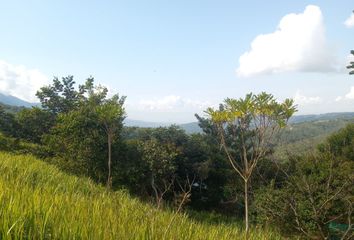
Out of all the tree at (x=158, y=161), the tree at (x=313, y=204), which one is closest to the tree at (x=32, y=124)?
the tree at (x=158, y=161)

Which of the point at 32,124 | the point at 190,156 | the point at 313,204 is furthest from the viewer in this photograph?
the point at 32,124

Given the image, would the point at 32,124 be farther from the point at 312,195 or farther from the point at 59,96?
the point at 312,195

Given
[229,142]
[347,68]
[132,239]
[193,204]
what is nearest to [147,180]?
[193,204]

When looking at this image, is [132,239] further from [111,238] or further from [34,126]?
[34,126]

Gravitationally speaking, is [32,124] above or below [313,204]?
above

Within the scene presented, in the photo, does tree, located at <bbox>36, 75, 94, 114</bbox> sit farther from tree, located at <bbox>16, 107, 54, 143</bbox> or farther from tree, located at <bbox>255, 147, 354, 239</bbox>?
tree, located at <bbox>255, 147, 354, 239</bbox>

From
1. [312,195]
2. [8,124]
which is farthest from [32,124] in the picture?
[312,195]

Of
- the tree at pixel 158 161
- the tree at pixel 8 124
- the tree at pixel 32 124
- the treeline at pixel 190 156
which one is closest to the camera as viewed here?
the treeline at pixel 190 156

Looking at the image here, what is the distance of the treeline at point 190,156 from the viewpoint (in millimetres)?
11977

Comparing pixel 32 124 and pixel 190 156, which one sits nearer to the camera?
pixel 190 156

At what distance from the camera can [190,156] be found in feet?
109

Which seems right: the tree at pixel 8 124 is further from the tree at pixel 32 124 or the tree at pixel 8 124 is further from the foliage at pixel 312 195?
the foliage at pixel 312 195

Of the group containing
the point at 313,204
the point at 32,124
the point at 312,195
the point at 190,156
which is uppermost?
the point at 32,124

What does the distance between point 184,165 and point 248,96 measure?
78.6ft
